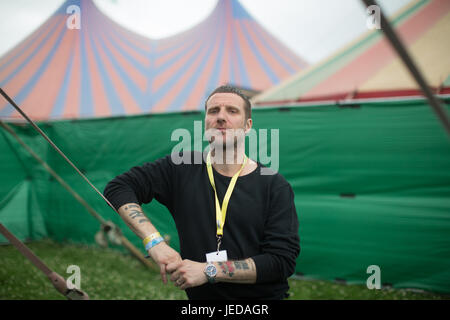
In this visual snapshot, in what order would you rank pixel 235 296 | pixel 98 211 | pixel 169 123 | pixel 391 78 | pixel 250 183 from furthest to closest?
pixel 98 211, pixel 169 123, pixel 391 78, pixel 250 183, pixel 235 296

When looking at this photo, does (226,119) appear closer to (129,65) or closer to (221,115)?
(221,115)

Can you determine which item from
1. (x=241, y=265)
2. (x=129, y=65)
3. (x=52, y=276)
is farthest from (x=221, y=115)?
(x=129, y=65)

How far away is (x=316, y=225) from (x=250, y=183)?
9.38ft

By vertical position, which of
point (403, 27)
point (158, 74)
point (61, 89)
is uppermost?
point (158, 74)

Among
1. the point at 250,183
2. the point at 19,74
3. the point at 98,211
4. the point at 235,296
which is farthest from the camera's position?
the point at 19,74

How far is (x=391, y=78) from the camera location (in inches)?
185

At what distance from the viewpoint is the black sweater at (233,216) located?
5.37 ft

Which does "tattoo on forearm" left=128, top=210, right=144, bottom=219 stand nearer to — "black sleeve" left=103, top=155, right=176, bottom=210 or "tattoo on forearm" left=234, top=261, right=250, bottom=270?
"black sleeve" left=103, top=155, right=176, bottom=210

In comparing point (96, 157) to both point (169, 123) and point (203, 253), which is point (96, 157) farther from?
point (203, 253)

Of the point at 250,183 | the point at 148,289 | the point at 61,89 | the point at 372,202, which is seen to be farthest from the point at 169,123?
the point at 61,89

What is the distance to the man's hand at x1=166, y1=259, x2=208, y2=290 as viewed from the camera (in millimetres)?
1496

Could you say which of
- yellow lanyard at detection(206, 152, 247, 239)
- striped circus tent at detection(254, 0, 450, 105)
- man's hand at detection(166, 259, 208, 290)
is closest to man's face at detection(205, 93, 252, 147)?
yellow lanyard at detection(206, 152, 247, 239)

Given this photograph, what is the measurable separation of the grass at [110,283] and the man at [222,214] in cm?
249

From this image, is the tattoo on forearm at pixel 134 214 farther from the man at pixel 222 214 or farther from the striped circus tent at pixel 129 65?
the striped circus tent at pixel 129 65
